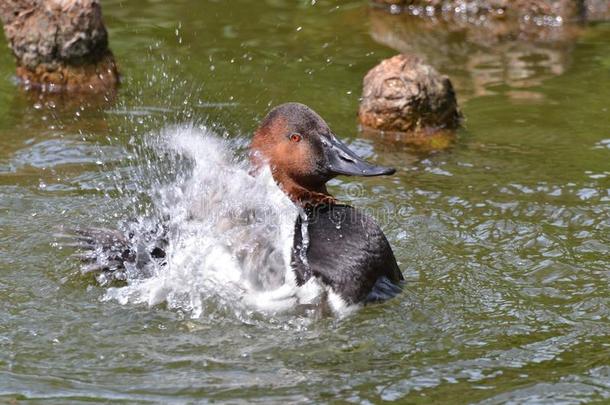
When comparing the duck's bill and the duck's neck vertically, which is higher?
the duck's bill

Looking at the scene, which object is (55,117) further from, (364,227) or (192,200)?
(364,227)

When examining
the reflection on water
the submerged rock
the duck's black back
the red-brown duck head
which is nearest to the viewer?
the duck's black back

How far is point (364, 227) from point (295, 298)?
502mm

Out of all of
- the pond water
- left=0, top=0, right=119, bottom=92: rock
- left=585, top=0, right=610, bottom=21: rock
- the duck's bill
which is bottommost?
the pond water

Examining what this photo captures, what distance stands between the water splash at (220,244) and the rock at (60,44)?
9.67 feet

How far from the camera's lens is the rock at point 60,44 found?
797 cm

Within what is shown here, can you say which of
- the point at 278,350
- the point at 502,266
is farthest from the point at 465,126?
the point at 278,350

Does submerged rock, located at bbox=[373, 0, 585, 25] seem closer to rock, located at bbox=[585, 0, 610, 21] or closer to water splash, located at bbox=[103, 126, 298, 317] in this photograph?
rock, located at bbox=[585, 0, 610, 21]

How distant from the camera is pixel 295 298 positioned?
15.4ft

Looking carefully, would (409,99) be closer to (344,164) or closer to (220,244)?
(344,164)

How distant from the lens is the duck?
4750mm

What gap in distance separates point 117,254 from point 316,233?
1.02 meters

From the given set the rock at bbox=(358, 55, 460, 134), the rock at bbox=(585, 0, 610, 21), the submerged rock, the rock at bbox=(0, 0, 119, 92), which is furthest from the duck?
the rock at bbox=(585, 0, 610, 21)

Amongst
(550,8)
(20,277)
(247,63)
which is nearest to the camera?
(20,277)
